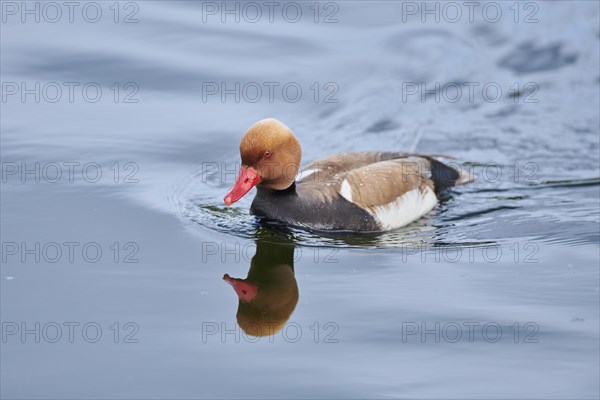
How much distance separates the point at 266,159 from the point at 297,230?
74 centimetres

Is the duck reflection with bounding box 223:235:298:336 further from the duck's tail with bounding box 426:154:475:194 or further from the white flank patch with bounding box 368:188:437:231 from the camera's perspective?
the duck's tail with bounding box 426:154:475:194

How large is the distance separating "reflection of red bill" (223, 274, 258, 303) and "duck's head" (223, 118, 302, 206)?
0.94 m

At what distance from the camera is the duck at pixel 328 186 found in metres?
9.83

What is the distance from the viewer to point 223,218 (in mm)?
10430

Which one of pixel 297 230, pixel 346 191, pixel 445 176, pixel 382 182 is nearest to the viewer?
pixel 297 230

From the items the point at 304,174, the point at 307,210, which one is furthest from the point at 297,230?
the point at 304,174

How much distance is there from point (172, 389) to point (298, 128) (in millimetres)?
6109

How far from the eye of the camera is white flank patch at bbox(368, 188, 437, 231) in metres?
10.4

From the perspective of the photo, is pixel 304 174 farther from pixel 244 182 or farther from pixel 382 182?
pixel 244 182

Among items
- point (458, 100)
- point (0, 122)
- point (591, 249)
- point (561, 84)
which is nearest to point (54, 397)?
point (591, 249)

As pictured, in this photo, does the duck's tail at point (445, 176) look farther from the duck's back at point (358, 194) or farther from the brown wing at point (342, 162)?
the brown wing at point (342, 162)

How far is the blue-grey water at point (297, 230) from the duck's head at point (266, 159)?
19.0 inches

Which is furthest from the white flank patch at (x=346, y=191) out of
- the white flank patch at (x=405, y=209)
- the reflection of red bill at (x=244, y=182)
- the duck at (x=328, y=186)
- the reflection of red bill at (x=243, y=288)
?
the reflection of red bill at (x=243, y=288)

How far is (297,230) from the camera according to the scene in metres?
10.1
